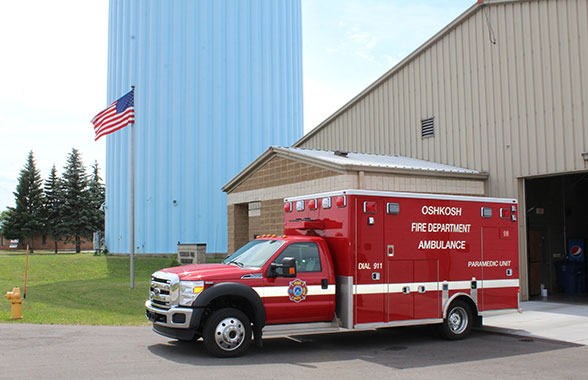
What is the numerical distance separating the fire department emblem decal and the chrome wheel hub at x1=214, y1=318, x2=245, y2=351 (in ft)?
3.29

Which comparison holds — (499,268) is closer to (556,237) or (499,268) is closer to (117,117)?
(556,237)

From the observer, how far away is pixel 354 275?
9797 millimetres

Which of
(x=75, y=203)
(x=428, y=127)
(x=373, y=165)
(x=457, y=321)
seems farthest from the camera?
(x=75, y=203)

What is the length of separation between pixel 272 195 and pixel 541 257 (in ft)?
31.4

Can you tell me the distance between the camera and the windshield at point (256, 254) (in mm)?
9719

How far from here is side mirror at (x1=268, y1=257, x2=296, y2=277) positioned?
9.28 m

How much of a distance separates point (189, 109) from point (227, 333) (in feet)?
96.9

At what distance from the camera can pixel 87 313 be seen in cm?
1445

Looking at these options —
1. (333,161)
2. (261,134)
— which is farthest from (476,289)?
(261,134)

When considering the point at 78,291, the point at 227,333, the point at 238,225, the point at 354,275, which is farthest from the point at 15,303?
the point at 238,225

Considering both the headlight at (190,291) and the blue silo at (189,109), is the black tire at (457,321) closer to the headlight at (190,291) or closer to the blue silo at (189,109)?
the headlight at (190,291)

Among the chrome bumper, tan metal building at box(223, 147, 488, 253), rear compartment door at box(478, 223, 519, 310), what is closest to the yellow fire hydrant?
the chrome bumper

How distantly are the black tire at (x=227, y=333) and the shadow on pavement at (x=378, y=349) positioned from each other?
0.60ft

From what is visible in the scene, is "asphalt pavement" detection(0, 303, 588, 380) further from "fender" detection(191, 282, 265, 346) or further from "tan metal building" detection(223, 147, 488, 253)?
"tan metal building" detection(223, 147, 488, 253)
